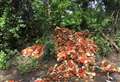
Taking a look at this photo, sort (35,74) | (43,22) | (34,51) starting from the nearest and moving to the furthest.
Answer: (35,74)
(34,51)
(43,22)

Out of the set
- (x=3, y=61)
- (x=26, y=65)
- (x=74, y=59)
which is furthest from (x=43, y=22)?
→ (x=74, y=59)

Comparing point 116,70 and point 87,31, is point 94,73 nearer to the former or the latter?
point 116,70

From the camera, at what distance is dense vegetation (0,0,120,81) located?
6.99 metres

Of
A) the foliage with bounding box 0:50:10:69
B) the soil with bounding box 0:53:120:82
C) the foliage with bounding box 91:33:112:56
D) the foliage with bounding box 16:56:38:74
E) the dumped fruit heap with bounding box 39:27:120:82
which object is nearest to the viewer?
the dumped fruit heap with bounding box 39:27:120:82

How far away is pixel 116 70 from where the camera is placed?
6.33 meters

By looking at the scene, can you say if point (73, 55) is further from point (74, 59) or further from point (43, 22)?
point (43, 22)

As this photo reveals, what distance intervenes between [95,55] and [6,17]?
2.22 m

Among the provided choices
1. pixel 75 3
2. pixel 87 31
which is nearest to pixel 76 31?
pixel 87 31

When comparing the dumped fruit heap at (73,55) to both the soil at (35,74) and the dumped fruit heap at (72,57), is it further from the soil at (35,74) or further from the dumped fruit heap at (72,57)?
the soil at (35,74)

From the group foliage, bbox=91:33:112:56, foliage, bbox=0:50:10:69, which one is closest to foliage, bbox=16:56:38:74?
foliage, bbox=0:50:10:69

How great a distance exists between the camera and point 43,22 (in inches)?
279

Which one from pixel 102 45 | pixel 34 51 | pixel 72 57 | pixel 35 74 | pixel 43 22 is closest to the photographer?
pixel 72 57

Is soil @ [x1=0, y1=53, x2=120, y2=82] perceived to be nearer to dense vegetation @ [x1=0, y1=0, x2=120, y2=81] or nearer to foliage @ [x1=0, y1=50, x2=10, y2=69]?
foliage @ [x1=0, y1=50, x2=10, y2=69]

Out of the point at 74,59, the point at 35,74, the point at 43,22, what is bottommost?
the point at 35,74
